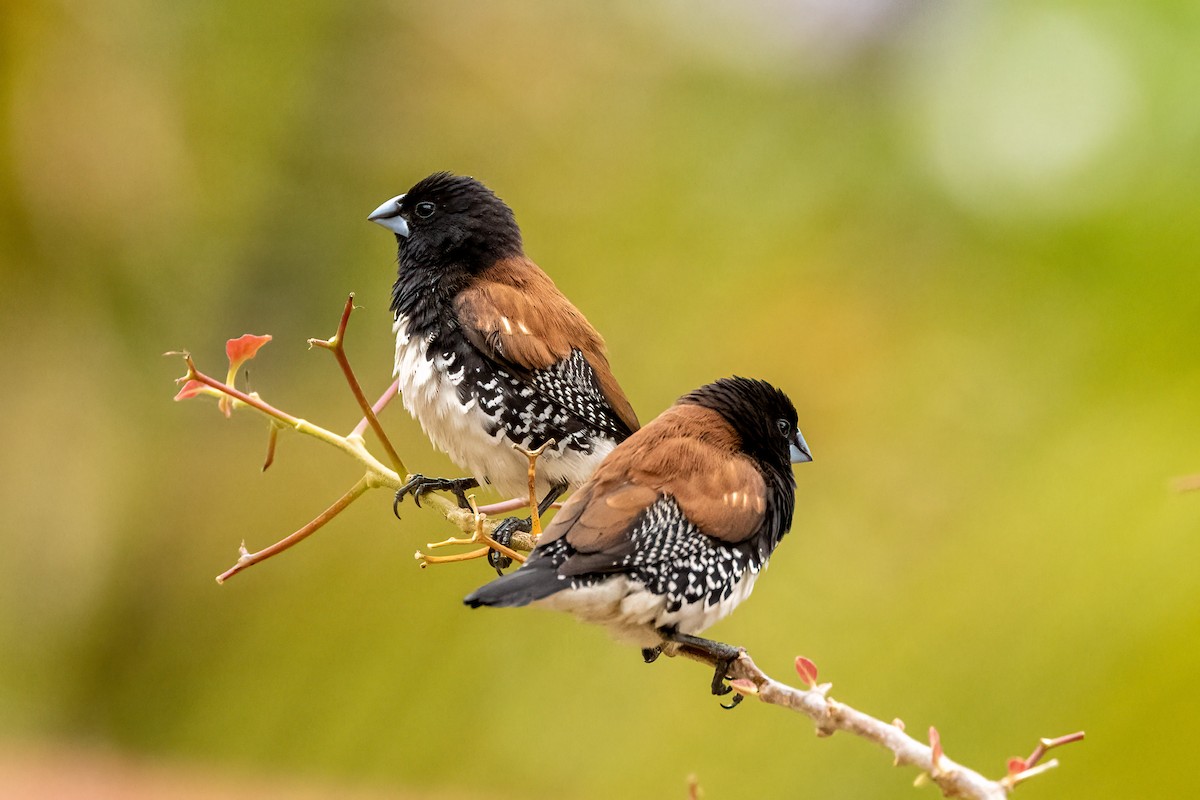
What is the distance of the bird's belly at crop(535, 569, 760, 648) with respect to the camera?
6.34 feet

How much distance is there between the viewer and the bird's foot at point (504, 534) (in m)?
2.36

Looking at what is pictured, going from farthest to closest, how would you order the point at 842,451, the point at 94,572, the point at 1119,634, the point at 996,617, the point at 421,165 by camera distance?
the point at 421,165 → the point at 94,572 → the point at 842,451 → the point at 996,617 → the point at 1119,634

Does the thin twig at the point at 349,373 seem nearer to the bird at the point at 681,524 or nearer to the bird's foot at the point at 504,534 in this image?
the bird at the point at 681,524

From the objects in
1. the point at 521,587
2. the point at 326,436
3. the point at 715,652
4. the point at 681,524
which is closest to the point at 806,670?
the point at 521,587

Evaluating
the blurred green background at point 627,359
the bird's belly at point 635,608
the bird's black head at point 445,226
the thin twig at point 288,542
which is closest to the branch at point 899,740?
the bird's belly at point 635,608

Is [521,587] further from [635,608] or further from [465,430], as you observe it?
[465,430]

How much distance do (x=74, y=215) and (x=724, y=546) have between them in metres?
3.94

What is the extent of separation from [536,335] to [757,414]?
0.60m

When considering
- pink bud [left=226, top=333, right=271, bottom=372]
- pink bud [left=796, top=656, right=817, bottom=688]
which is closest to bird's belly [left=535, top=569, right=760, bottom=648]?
pink bud [left=796, top=656, right=817, bottom=688]

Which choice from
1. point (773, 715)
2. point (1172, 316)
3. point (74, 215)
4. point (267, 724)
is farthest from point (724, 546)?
point (74, 215)

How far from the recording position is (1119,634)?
11.2 ft

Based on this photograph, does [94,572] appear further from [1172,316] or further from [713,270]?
[1172,316]

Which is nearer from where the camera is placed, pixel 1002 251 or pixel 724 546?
pixel 724 546

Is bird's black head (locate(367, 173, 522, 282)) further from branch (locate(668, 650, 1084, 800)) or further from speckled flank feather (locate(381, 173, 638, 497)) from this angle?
branch (locate(668, 650, 1084, 800))
